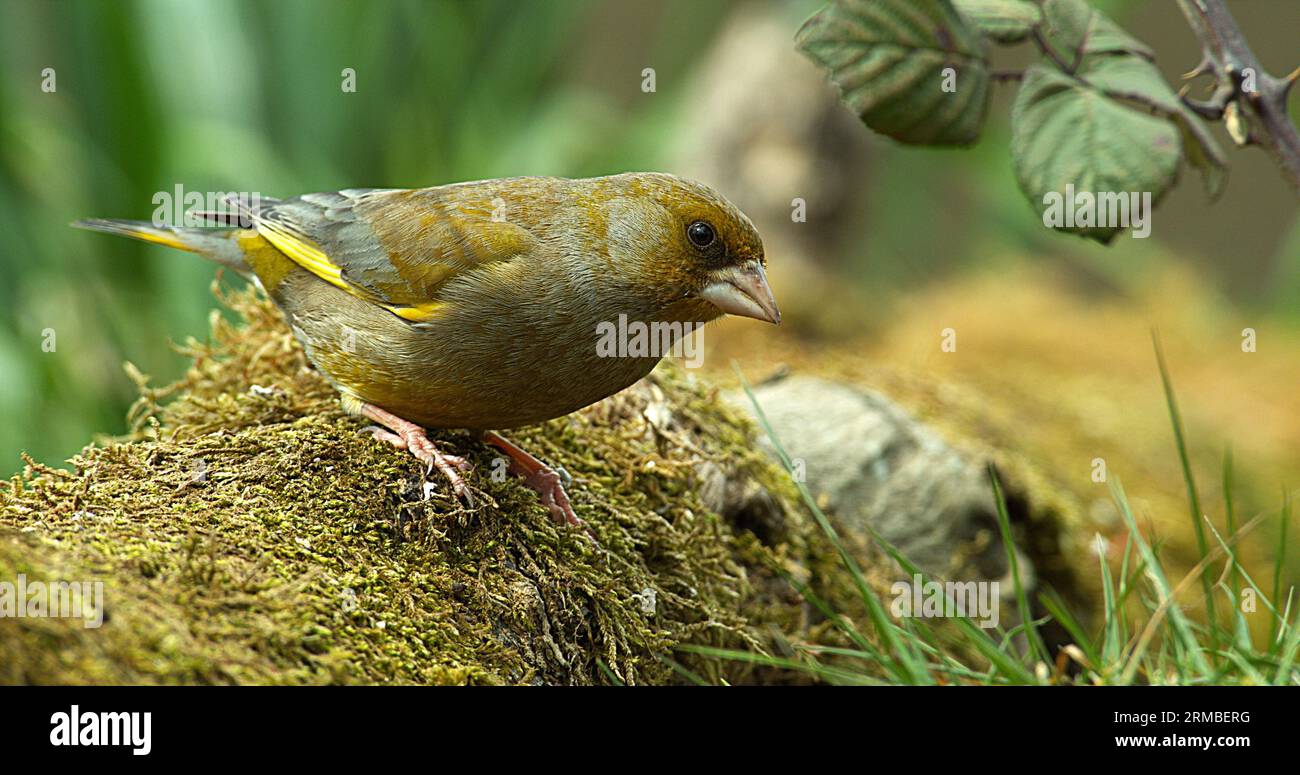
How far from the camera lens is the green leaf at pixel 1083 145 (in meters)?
2.58

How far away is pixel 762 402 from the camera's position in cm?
393

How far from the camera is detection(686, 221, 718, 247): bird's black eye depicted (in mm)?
2688

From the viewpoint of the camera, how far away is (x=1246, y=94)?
8.84 feet

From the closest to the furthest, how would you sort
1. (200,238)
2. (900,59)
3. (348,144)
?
(900,59)
(200,238)
(348,144)

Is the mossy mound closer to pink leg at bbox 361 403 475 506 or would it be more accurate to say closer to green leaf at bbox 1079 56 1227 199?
pink leg at bbox 361 403 475 506

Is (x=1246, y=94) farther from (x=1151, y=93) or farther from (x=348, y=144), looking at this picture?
(x=348, y=144)

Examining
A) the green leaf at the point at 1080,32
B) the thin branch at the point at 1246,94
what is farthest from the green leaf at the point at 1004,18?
the thin branch at the point at 1246,94

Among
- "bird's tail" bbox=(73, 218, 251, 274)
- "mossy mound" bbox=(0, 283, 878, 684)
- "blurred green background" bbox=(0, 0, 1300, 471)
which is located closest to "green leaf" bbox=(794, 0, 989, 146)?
"mossy mound" bbox=(0, 283, 878, 684)

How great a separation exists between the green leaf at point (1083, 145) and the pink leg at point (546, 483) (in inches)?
51.3

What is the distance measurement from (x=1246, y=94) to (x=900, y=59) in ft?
2.64

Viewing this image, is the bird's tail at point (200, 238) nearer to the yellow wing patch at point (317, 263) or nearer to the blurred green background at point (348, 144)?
the yellow wing patch at point (317, 263)

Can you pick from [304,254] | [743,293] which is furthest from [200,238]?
[743,293]
